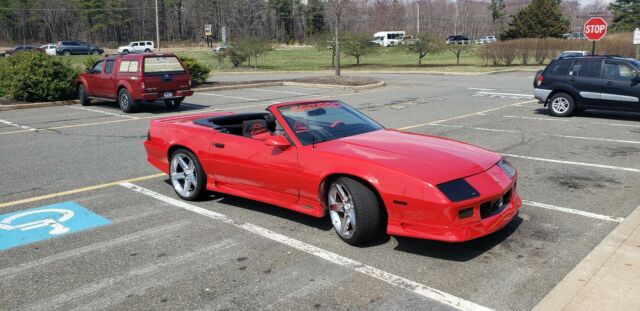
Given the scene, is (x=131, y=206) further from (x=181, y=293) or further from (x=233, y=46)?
(x=233, y=46)

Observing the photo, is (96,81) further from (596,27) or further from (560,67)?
(596,27)

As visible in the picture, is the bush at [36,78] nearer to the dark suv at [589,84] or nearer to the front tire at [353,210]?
the dark suv at [589,84]

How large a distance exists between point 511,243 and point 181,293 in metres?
2.98

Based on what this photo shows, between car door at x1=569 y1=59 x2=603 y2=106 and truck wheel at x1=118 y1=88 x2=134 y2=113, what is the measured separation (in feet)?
39.3

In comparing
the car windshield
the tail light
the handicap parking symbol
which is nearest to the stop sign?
the tail light

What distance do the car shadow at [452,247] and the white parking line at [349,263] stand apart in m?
0.56

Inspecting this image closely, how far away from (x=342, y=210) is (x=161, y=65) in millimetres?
12151

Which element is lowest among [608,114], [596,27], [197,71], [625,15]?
[608,114]

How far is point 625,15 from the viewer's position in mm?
67625

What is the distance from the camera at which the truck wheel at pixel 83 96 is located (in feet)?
58.3

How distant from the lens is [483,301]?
3.91 metres

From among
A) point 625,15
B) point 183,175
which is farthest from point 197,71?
point 625,15

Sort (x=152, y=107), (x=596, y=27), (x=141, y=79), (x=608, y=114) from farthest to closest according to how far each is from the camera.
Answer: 1. (x=596, y=27)
2. (x=152, y=107)
3. (x=141, y=79)
4. (x=608, y=114)

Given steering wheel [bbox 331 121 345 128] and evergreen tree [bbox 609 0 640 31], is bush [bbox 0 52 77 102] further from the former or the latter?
evergreen tree [bbox 609 0 640 31]
